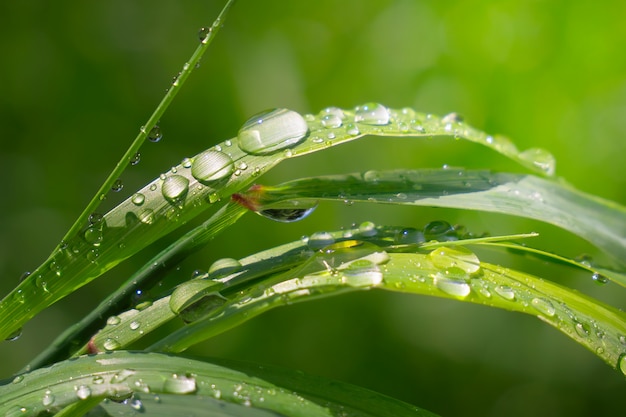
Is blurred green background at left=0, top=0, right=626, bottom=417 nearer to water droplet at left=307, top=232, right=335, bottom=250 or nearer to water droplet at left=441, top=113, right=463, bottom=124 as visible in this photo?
water droplet at left=441, top=113, right=463, bottom=124

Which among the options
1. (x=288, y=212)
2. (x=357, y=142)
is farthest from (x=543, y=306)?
(x=357, y=142)

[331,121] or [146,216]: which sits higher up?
[331,121]

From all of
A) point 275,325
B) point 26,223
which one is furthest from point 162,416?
point 26,223

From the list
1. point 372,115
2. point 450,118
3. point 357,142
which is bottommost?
point 372,115

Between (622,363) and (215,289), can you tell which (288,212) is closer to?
(215,289)

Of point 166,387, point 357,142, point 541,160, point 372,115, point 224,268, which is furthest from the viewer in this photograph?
point 357,142

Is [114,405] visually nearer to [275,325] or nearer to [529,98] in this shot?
[275,325]
